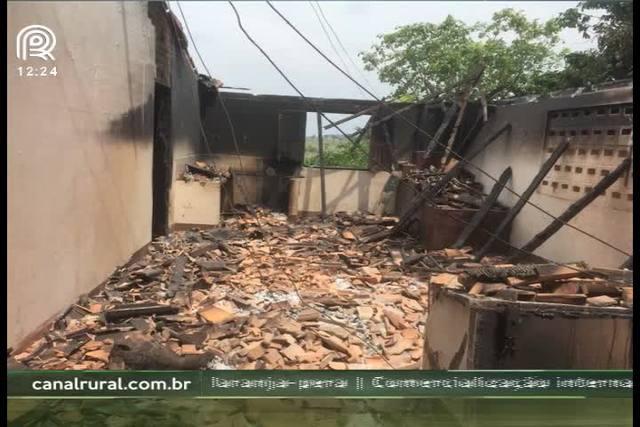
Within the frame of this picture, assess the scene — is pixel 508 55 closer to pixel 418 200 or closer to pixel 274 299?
pixel 418 200

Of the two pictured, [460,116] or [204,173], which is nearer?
[204,173]

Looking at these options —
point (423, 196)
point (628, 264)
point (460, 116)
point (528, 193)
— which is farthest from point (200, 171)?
point (628, 264)

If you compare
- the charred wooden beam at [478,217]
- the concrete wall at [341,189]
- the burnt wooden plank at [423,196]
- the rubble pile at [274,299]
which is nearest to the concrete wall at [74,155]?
the rubble pile at [274,299]

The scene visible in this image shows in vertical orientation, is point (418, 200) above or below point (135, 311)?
above

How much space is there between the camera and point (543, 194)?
11.3ft

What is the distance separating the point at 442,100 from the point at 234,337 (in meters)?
2.31

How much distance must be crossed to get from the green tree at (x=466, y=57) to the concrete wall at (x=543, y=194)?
45 centimetres

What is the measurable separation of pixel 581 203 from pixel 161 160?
10.6 ft

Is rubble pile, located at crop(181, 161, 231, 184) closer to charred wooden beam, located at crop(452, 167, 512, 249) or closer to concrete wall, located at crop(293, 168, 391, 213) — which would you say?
concrete wall, located at crop(293, 168, 391, 213)

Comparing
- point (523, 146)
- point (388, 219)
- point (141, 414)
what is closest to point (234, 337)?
point (141, 414)

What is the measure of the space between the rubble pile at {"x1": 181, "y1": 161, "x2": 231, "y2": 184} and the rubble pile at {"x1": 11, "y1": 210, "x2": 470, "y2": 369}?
34 centimetres
